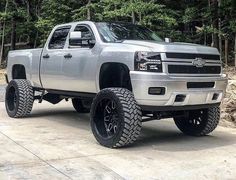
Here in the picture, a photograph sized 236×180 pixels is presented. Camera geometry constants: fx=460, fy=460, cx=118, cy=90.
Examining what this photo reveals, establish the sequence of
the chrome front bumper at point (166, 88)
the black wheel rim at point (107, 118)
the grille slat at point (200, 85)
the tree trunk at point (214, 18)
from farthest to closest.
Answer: the tree trunk at point (214, 18)
the black wheel rim at point (107, 118)
the grille slat at point (200, 85)
the chrome front bumper at point (166, 88)

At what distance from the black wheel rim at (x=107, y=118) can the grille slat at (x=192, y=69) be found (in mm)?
1035

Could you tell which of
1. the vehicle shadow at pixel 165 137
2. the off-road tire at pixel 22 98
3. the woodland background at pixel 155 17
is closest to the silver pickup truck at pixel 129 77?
the vehicle shadow at pixel 165 137

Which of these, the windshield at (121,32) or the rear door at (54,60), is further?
the rear door at (54,60)

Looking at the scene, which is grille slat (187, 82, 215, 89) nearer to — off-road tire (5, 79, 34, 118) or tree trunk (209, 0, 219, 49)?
off-road tire (5, 79, 34, 118)

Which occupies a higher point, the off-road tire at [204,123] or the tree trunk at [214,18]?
the tree trunk at [214,18]

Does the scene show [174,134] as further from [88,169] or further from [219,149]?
[88,169]

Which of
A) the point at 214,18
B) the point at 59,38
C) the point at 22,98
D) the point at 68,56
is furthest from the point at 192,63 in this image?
the point at 214,18

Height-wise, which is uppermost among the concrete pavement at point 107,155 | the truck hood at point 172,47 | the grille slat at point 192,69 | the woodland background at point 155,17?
the woodland background at point 155,17

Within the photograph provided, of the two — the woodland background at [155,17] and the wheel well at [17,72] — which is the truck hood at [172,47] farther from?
the woodland background at [155,17]

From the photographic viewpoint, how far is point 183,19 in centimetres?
2095

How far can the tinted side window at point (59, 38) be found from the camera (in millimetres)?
9148

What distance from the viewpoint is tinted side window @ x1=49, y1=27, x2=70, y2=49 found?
9.15 m

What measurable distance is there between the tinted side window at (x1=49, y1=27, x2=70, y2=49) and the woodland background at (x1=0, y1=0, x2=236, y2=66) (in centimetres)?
818

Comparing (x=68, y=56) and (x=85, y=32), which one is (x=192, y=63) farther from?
(x=68, y=56)
